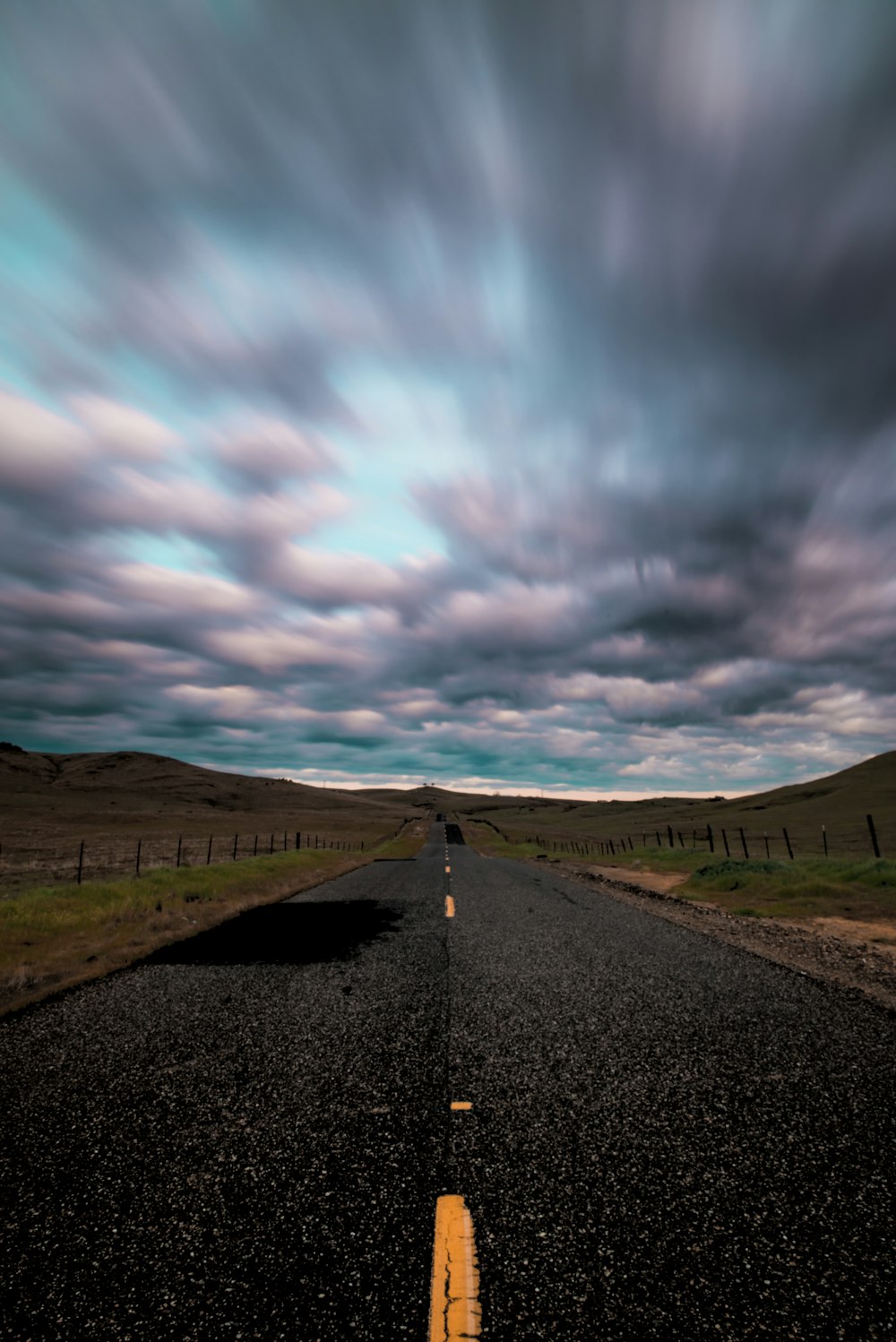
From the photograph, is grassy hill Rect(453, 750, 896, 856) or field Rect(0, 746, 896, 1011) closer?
field Rect(0, 746, 896, 1011)

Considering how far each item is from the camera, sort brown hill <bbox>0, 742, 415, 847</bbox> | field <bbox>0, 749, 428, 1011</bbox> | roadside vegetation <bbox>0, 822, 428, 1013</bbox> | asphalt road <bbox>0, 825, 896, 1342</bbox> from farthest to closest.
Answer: brown hill <bbox>0, 742, 415, 847</bbox> → field <bbox>0, 749, 428, 1011</bbox> → roadside vegetation <bbox>0, 822, 428, 1013</bbox> → asphalt road <bbox>0, 825, 896, 1342</bbox>

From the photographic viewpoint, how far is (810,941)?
35.5ft

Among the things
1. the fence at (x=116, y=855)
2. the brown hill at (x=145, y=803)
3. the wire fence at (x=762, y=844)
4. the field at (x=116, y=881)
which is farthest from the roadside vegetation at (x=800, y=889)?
the brown hill at (x=145, y=803)

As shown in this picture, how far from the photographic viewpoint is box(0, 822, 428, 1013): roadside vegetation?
27.2 feet

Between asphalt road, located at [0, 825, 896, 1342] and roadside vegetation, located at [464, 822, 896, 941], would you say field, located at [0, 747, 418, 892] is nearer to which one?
asphalt road, located at [0, 825, 896, 1342]

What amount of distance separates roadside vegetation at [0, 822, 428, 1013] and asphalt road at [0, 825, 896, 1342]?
1.47 m

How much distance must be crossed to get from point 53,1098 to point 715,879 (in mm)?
19839

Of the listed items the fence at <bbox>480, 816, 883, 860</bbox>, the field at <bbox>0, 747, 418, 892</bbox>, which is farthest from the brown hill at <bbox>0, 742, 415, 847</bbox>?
the fence at <bbox>480, 816, 883, 860</bbox>

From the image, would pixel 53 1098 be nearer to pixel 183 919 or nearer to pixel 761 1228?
pixel 761 1228

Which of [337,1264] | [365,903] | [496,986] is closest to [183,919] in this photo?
[365,903]

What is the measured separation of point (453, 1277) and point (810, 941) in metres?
10.9

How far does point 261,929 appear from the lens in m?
11.2

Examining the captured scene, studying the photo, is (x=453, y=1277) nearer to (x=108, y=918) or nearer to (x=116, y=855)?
(x=108, y=918)

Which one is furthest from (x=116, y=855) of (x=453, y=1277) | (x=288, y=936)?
(x=453, y=1277)
